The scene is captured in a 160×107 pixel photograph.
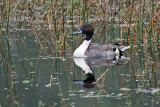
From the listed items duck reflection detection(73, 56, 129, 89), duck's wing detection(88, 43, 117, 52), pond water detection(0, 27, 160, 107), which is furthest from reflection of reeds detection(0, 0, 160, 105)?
duck's wing detection(88, 43, 117, 52)

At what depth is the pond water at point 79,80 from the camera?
7.21 m

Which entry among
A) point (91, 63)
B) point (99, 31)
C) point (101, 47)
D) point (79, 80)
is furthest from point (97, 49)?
point (79, 80)

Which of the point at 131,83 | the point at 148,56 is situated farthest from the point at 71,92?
the point at 148,56

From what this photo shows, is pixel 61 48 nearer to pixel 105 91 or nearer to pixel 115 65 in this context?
pixel 115 65

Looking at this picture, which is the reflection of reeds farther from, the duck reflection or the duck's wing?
the duck's wing

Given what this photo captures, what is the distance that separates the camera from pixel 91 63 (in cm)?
1056

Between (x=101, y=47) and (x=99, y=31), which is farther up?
(x=99, y=31)

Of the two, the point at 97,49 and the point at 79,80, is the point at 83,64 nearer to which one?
the point at 97,49

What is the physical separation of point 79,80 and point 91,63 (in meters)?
1.93

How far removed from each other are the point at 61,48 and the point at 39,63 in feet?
4.66

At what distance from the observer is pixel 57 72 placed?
9.26m

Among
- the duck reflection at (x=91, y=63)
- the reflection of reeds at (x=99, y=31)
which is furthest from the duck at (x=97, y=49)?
the reflection of reeds at (x=99, y=31)

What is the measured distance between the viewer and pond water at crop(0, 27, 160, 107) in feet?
23.7

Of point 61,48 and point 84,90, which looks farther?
point 61,48
